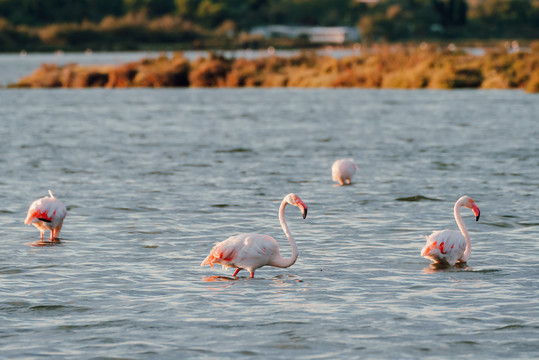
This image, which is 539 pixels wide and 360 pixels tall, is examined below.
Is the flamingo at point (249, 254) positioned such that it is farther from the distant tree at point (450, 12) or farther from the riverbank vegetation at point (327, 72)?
the distant tree at point (450, 12)

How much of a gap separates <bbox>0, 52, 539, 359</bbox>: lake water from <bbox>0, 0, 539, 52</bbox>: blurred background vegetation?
106230mm

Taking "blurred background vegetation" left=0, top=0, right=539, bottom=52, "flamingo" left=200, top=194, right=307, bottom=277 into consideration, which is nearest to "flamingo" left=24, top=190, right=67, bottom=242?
"flamingo" left=200, top=194, right=307, bottom=277

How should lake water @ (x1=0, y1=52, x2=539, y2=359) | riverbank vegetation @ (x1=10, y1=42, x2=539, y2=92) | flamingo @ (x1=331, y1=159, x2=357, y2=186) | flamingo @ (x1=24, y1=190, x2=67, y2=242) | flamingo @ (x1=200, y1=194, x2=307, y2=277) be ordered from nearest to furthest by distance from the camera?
→ lake water @ (x1=0, y1=52, x2=539, y2=359) < flamingo @ (x1=200, y1=194, x2=307, y2=277) < flamingo @ (x1=24, y1=190, x2=67, y2=242) < flamingo @ (x1=331, y1=159, x2=357, y2=186) < riverbank vegetation @ (x1=10, y1=42, x2=539, y2=92)

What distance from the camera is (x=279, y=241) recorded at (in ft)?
52.5

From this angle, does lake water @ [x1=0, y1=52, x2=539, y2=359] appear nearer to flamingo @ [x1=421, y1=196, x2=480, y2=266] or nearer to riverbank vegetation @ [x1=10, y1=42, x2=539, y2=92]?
flamingo @ [x1=421, y1=196, x2=480, y2=266]

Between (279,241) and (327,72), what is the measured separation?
46946 millimetres

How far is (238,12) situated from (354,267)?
180 meters

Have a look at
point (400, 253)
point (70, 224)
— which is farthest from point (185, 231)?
point (400, 253)

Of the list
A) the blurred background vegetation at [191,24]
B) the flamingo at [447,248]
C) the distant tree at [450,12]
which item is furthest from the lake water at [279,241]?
the distant tree at [450,12]

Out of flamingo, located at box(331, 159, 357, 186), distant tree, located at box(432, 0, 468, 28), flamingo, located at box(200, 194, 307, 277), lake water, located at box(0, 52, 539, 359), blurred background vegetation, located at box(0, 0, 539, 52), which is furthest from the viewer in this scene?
distant tree, located at box(432, 0, 468, 28)

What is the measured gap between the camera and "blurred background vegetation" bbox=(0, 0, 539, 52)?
459 feet

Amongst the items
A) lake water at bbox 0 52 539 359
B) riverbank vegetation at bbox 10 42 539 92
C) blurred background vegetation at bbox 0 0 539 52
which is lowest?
lake water at bbox 0 52 539 359

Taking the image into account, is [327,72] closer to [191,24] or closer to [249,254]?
[249,254]

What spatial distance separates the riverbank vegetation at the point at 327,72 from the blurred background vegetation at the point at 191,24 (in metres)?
70.7
